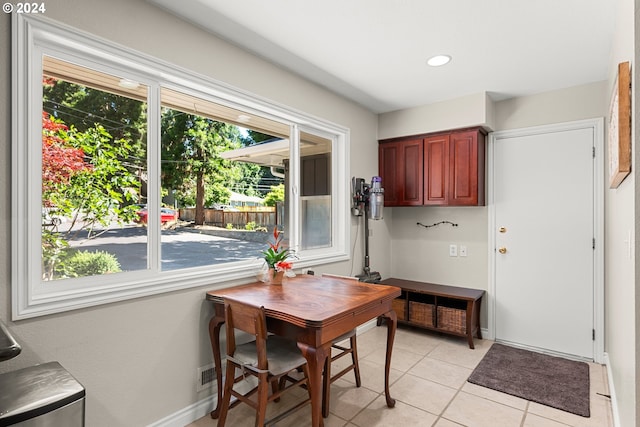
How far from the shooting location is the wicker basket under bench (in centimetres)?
338

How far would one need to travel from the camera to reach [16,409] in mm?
1114

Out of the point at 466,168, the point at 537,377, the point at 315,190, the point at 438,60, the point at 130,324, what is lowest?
the point at 537,377

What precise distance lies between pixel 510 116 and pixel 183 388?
12.6 feet

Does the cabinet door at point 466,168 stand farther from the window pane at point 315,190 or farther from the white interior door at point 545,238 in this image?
the window pane at point 315,190

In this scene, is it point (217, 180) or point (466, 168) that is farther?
point (466, 168)

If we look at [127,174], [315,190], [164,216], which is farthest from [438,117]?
[127,174]

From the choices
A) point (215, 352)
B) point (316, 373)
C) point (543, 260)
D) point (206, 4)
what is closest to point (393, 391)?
point (316, 373)

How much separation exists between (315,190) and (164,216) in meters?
1.61

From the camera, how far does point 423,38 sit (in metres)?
2.35

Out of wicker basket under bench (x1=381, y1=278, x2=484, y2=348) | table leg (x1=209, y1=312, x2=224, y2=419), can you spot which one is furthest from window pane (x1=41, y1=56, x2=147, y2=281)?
wicker basket under bench (x1=381, y1=278, x2=484, y2=348)

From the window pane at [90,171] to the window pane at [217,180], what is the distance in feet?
0.72

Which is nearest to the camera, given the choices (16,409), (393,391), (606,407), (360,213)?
(16,409)

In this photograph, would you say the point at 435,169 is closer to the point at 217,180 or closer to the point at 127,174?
the point at 217,180

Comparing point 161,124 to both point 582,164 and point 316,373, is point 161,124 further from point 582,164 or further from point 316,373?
point 582,164
